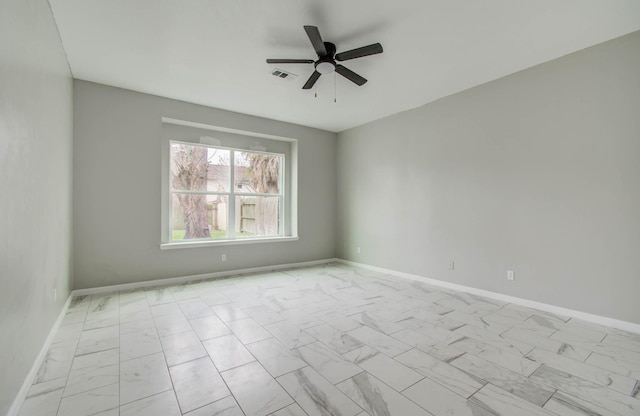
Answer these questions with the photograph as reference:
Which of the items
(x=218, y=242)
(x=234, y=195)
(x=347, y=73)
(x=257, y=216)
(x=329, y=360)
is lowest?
(x=329, y=360)

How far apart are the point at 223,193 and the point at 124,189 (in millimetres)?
1514

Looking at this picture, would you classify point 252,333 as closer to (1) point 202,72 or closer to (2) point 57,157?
(2) point 57,157

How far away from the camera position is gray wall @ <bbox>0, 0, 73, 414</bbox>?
1.56m

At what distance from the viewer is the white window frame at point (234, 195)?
4621 millimetres

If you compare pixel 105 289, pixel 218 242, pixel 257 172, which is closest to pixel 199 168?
pixel 257 172

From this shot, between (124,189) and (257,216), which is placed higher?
(124,189)

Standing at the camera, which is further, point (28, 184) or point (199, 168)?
point (199, 168)

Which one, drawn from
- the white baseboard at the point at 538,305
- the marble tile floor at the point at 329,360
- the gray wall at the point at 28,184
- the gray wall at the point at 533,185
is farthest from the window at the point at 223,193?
the white baseboard at the point at 538,305

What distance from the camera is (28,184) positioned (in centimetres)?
198

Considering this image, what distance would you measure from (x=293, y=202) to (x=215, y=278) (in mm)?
2109

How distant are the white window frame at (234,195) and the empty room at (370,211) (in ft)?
0.18

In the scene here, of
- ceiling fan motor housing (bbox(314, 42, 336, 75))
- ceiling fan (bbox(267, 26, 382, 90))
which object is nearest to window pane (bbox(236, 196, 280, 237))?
ceiling fan (bbox(267, 26, 382, 90))

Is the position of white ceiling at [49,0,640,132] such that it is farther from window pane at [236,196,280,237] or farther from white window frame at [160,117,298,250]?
window pane at [236,196,280,237]

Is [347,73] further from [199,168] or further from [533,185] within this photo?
[199,168]
